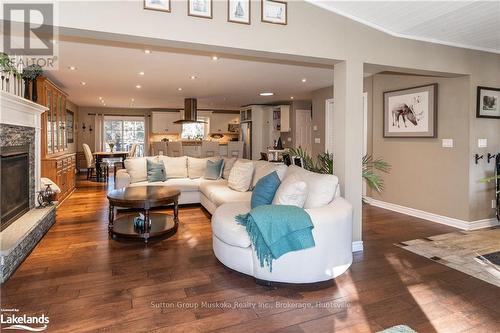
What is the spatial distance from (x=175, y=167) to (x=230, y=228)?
11.5 feet

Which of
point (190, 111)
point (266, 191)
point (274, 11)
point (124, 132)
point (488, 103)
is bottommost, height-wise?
point (266, 191)

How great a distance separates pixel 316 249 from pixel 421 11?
254 centimetres

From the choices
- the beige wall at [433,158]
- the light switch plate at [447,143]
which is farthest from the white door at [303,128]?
the light switch plate at [447,143]

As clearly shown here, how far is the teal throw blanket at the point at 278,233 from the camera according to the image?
2.54m

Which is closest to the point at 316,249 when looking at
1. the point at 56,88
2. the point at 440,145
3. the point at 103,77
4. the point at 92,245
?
the point at 92,245

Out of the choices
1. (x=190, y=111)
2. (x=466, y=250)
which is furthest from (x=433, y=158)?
(x=190, y=111)

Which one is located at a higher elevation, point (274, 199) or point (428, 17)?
point (428, 17)

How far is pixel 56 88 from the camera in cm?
687

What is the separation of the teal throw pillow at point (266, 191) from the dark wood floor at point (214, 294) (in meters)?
0.73

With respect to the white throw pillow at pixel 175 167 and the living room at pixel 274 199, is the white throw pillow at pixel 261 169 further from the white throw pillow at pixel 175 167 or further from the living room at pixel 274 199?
the white throw pillow at pixel 175 167

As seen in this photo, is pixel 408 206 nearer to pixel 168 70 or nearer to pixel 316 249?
pixel 316 249

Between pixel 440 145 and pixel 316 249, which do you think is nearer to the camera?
pixel 316 249

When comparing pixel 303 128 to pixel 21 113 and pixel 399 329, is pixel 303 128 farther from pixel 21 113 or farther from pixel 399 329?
pixel 399 329

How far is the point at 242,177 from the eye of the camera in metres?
4.73
